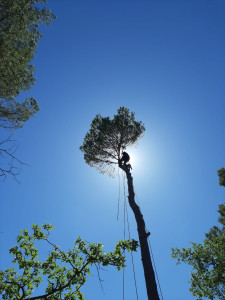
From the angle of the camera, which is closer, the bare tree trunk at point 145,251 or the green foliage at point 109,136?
the bare tree trunk at point 145,251

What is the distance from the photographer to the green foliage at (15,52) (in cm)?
784

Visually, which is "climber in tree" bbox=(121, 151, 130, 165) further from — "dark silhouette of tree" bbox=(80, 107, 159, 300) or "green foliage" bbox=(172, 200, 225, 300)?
"green foliage" bbox=(172, 200, 225, 300)

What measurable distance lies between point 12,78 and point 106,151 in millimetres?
6117

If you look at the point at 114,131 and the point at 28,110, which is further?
the point at 114,131

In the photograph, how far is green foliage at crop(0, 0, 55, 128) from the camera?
7836 mm

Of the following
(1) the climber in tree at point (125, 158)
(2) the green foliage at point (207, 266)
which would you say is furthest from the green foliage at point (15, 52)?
(2) the green foliage at point (207, 266)

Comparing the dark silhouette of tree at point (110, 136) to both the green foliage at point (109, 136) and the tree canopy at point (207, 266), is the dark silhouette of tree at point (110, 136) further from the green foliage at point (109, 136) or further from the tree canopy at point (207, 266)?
the tree canopy at point (207, 266)

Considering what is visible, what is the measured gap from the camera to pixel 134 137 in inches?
464

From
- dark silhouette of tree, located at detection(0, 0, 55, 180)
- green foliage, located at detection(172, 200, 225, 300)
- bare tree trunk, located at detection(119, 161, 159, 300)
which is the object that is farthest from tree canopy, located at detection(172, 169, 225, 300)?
dark silhouette of tree, located at detection(0, 0, 55, 180)

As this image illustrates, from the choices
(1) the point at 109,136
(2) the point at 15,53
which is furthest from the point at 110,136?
(2) the point at 15,53

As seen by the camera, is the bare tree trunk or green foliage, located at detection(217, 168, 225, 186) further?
green foliage, located at detection(217, 168, 225, 186)

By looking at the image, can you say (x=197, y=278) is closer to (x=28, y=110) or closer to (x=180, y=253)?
(x=180, y=253)

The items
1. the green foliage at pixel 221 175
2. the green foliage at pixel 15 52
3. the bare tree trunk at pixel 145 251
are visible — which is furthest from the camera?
the green foliage at pixel 221 175

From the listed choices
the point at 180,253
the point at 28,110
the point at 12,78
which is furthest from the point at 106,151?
the point at 180,253
